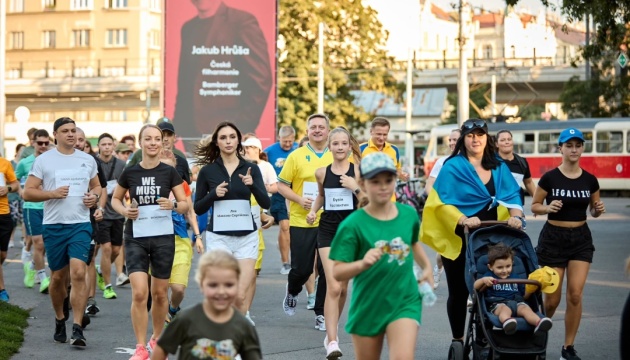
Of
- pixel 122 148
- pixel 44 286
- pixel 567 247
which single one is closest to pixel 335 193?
pixel 567 247

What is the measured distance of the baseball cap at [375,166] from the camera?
22.5 feet

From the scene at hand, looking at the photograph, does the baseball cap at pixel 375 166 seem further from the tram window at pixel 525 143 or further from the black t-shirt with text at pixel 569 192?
the tram window at pixel 525 143

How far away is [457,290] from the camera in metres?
9.94

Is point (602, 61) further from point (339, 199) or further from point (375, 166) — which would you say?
point (375, 166)

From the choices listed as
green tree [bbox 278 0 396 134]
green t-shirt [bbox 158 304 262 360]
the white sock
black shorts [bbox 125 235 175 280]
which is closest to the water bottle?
green t-shirt [bbox 158 304 262 360]

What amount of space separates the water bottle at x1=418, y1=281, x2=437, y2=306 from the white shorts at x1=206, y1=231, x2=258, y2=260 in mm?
3460

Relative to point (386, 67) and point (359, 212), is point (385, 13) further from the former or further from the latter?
point (359, 212)

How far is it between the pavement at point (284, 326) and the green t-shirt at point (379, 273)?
138 inches

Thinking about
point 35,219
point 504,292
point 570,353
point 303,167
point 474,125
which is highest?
point 474,125

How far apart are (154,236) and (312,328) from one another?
2.76m

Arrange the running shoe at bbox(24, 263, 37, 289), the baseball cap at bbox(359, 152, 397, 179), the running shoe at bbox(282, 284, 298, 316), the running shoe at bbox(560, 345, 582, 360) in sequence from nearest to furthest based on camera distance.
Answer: the baseball cap at bbox(359, 152, 397, 179), the running shoe at bbox(560, 345, 582, 360), the running shoe at bbox(282, 284, 298, 316), the running shoe at bbox(24, 263, 37, 289)

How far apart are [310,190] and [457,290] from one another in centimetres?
239

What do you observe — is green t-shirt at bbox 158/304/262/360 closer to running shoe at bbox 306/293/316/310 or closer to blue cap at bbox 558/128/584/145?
blue cap at bbox 558/128/584/145

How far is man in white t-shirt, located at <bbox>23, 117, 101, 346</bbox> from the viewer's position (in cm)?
1112
